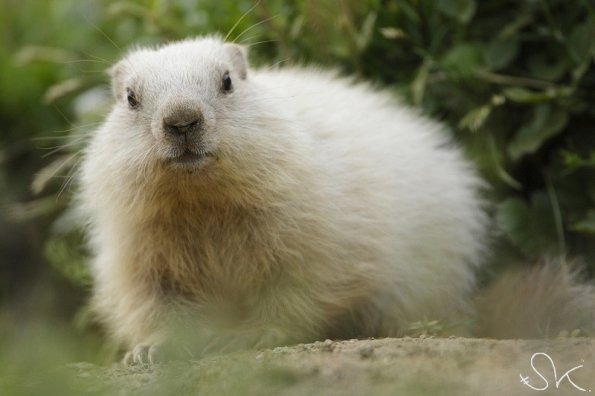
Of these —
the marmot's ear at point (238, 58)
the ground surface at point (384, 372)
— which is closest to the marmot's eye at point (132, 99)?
the marmot's ear at point (238, 58)

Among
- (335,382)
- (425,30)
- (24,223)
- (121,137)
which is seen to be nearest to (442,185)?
(425,30)

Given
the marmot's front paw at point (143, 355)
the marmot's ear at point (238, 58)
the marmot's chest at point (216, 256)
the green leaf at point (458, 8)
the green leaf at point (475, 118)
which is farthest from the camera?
the green leaf at point (458, 8)

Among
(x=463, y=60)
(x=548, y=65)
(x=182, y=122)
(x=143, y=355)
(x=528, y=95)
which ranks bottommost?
(x=143, y=355)

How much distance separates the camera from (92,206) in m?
5.34

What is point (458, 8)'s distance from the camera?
20.2ft

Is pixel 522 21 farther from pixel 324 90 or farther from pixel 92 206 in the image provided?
pixel 92 206

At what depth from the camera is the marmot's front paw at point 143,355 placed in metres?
4.81

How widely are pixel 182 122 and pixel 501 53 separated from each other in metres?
2.58

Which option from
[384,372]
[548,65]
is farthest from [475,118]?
[384,372]

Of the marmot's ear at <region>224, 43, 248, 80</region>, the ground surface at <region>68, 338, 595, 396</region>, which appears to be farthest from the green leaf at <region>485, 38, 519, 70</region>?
the ground surface at <region>68, 338, 595, 396</region>

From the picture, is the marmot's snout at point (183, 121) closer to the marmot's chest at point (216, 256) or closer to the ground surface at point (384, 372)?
the marmot's chest at point (216, 256)

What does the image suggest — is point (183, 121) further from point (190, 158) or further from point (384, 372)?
point (384, 372)

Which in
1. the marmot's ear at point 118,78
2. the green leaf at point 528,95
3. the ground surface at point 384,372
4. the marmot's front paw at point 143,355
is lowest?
the marmot's front paw at point 143,355

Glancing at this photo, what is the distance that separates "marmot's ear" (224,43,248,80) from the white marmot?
0.01m
